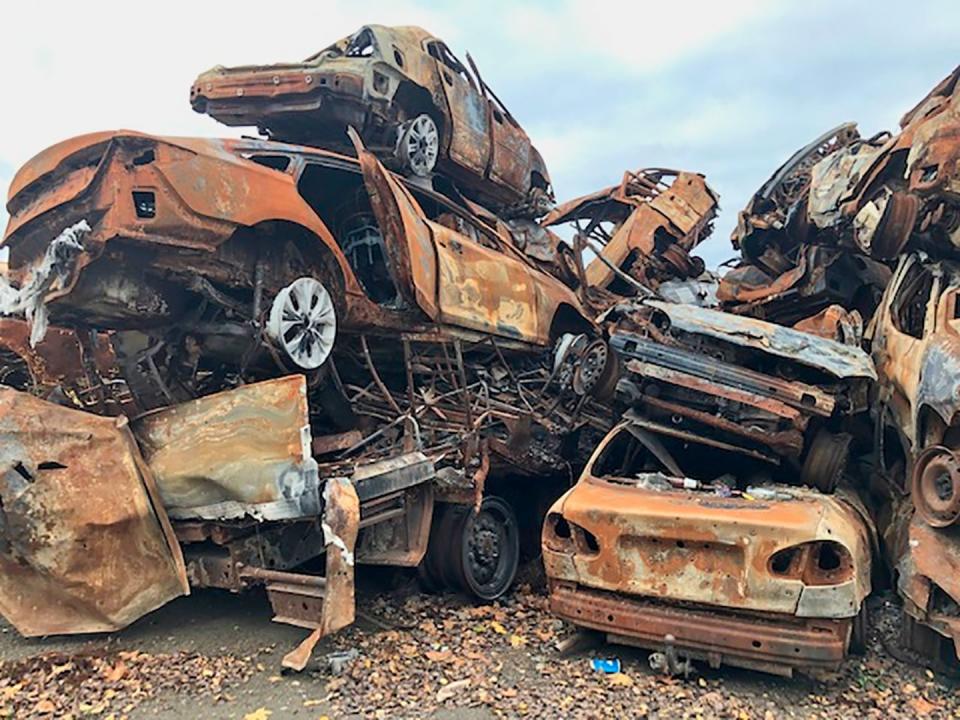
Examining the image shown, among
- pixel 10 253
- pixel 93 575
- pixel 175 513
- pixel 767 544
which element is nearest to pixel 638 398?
pixel 767 544

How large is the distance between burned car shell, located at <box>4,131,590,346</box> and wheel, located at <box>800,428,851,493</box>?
2856mm

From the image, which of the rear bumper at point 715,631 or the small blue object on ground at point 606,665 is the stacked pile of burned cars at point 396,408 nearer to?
the rear bumper at point 715,631

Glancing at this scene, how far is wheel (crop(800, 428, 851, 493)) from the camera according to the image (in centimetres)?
555

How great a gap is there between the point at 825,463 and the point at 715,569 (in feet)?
5.33

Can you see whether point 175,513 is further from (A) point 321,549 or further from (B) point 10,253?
(B) point 10,253

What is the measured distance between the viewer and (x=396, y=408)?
6.27 m

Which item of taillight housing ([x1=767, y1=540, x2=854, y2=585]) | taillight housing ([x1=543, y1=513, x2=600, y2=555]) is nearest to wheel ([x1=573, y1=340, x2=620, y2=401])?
taillight housing ([x1=543, y1=513, x2=600, y2=555])

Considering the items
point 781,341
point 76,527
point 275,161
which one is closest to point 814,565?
point 781,341

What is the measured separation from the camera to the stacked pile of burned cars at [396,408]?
15.0 ft

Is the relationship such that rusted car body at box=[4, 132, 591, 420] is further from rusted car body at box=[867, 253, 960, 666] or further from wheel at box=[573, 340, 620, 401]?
rusted car body at box=[867, 253, 960, 666]

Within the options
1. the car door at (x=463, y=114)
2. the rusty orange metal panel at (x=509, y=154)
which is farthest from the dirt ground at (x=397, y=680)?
the rusty orange metal panel at (x=509, y=154)

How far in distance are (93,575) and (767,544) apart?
12.7 ft

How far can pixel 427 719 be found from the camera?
4074mm

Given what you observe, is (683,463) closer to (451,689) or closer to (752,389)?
(752,389)
